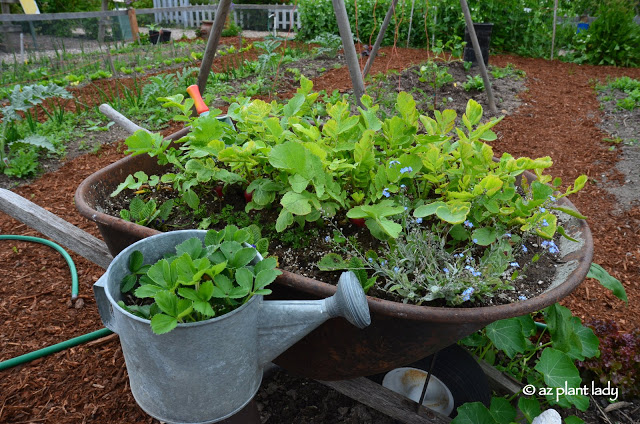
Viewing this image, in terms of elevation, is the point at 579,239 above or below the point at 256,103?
below

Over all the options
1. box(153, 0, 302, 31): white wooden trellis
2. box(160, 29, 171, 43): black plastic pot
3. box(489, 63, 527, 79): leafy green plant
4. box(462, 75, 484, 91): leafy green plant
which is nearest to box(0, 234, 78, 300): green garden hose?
box(462, 75, 484, 91): leafy green plant

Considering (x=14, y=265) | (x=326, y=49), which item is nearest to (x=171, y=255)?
(x=14, y=265)

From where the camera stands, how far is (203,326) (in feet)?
2.61

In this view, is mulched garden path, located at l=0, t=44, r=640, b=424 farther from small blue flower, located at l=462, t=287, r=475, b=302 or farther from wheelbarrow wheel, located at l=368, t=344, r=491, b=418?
small blue flower, located at l=462, t=287, r=475, b=302

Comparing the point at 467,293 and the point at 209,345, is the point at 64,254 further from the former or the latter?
the point at 467,293

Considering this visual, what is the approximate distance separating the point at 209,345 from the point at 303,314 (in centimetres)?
18

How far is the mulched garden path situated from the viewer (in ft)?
5.07

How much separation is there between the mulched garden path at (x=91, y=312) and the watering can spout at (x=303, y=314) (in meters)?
0.70

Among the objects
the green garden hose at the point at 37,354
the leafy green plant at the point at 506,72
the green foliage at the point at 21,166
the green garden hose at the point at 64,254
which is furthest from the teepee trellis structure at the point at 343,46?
the leafy green plant at the point at 506,72

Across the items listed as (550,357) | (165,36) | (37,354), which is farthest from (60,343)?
(165,36)

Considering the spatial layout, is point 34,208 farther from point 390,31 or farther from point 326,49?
point 390,31

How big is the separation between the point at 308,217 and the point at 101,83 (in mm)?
4857

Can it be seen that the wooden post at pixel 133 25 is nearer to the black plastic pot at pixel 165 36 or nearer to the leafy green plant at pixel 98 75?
the black plastic pot at pixel 165 36

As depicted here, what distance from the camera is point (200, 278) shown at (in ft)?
2.80
